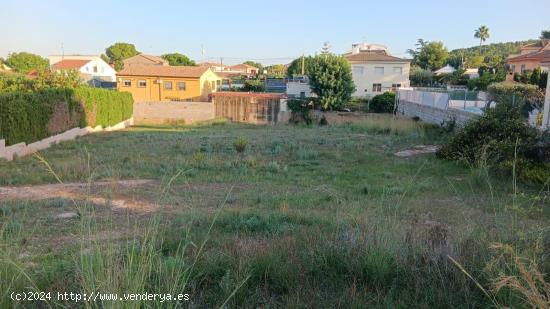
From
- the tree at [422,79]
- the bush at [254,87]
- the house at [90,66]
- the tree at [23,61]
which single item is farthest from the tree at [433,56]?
the tree at [23,61]

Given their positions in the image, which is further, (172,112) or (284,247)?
(172,112)

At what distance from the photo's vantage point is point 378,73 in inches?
2039

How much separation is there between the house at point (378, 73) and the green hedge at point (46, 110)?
3120 centimetres

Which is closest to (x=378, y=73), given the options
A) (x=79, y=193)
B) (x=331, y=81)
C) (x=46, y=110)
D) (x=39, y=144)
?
(x=331, y=81)

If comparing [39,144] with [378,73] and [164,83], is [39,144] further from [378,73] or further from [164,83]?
→ [378,73]

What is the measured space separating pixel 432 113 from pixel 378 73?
27.6m

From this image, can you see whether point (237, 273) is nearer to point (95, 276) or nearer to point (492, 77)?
point (95, 276)

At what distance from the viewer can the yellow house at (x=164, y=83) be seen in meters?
48.0

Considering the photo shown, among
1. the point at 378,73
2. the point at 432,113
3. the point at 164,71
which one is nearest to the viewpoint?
the point at 432,113

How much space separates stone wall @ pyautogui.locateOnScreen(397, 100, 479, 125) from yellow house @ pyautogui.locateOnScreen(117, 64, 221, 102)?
23469 millimetres

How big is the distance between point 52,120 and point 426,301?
20.1 m

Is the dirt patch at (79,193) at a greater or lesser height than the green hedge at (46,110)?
lesser

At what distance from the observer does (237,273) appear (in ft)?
10.3

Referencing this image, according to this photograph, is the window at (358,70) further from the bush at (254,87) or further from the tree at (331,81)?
the tree at (331,81)
